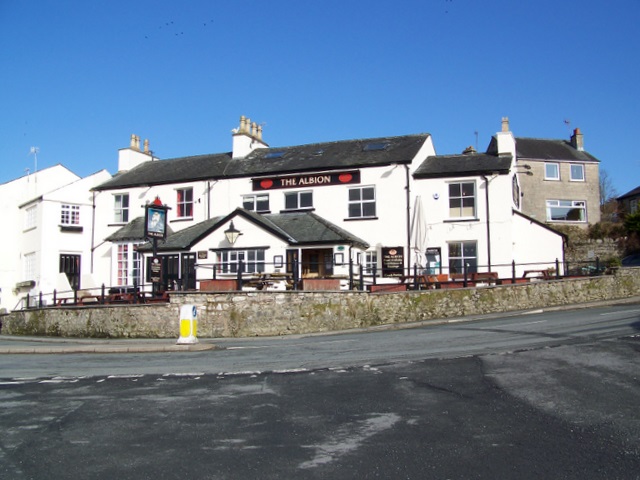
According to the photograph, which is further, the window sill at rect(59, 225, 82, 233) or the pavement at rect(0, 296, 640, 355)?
the window sill at rect(59, 225, 82, 233)

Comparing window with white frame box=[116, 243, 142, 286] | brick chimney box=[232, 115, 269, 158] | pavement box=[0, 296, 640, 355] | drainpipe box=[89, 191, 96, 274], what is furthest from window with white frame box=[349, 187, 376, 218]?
drainpipe box=[89, 191, 96, 274]

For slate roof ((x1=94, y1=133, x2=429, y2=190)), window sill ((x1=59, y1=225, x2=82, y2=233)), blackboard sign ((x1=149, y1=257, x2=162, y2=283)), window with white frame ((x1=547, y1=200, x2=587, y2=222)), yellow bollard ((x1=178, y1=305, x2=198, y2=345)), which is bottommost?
yellow bollard ((x1=178, y1=305, x2=198, y2=345))

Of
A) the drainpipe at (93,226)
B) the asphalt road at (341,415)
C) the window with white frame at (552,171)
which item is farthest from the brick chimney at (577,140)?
the asphalt road at (341,415)

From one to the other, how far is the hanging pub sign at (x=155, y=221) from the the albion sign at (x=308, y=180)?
7.57m

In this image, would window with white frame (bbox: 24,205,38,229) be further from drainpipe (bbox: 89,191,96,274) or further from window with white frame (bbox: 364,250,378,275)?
window with white frame (bbox: 364,250,378,275)

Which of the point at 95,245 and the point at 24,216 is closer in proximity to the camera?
the point at 95,245

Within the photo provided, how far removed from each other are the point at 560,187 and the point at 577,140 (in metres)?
5.61

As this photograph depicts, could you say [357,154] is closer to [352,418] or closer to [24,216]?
[24,216]

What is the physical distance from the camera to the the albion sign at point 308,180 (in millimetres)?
29625

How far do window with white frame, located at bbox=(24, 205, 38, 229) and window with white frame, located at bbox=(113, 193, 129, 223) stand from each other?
4567 mm

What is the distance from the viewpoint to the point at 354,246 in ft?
87.6

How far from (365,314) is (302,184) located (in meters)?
11.0

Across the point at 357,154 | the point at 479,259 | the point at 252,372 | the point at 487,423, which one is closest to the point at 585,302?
the point at 479,259

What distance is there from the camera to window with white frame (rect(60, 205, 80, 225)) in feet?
111
